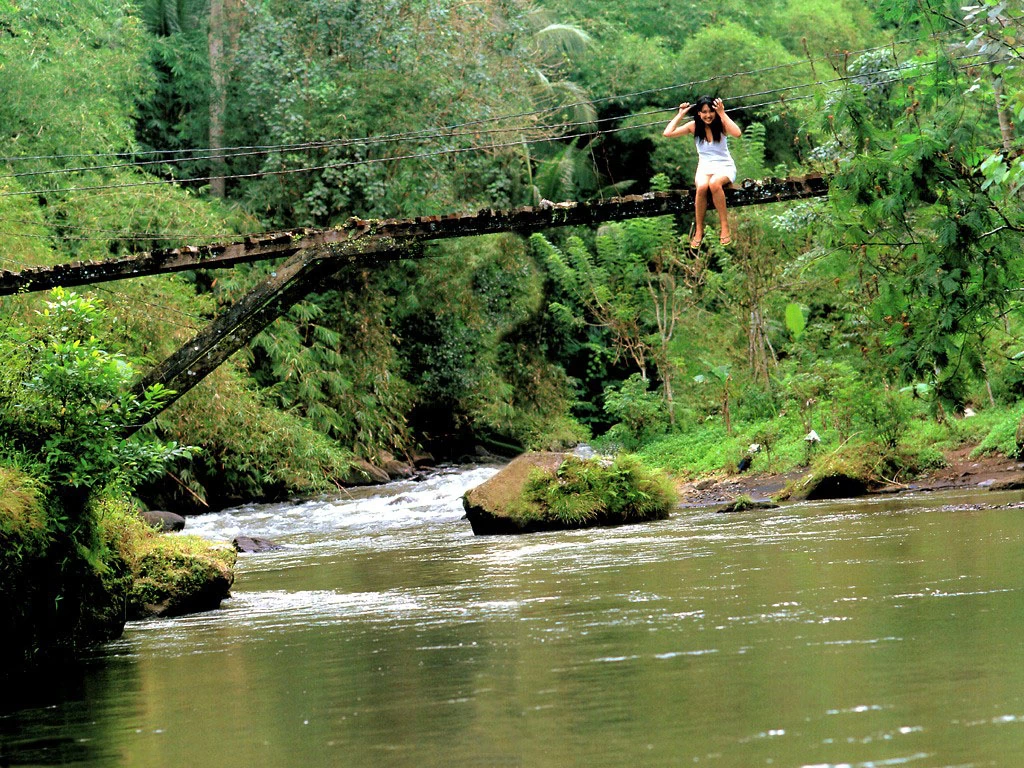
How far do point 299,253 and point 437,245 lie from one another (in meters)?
13.7

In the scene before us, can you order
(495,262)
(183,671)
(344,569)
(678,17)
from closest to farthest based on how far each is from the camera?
(183,671)
(344,569)
(495,262)
(678,17)

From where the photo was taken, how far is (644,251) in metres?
24.7

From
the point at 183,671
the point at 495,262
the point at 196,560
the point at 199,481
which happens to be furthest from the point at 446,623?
the point at 495,262

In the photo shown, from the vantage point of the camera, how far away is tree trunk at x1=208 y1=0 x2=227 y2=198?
27.6 metres

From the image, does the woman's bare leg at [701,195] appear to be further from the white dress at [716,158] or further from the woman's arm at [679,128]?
the woman's arm at [679,128]

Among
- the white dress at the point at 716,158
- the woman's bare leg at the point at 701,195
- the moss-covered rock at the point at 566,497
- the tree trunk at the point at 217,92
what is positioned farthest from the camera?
the tree trunk at the point at 217,92

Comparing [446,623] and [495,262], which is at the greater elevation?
[495,262]

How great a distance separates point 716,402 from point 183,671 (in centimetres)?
1666

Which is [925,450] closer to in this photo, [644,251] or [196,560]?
[196,560]

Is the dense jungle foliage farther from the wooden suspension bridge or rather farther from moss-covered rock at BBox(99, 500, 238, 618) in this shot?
moss-covered rock at BBox(99, 500, 238, 618)

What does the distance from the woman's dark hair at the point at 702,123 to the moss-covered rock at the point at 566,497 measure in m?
3.65

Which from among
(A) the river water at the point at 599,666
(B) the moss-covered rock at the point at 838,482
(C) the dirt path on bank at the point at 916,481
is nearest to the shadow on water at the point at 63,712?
(A) the river water at the point at 599,666

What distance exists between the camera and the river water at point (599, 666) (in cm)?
399

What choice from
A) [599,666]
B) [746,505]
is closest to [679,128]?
[746,505]
